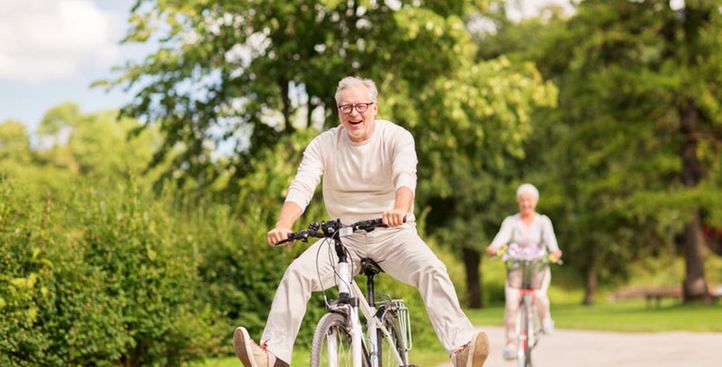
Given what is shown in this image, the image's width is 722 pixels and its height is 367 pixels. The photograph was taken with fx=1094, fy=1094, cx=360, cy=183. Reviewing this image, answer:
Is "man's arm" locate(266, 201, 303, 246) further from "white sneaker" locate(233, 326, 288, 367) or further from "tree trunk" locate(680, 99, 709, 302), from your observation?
A: "tree trunk" locate(680, 99, 709, 302)

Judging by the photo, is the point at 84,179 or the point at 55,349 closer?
the point at 55,349

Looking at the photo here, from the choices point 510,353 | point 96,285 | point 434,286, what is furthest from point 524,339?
point 434,286

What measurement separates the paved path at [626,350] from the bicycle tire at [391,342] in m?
5.85

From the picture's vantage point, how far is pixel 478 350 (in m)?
5.55

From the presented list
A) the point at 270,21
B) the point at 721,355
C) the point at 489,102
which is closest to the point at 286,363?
the point at 721,355

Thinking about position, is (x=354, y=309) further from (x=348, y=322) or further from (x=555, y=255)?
(x=555, y=255)

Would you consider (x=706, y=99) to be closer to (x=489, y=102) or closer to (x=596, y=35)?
(x=596, y=35)

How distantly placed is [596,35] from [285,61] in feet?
39.8

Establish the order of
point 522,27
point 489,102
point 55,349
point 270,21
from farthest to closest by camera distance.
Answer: point 522,27
point 489,102
point 270,21
point 55,349

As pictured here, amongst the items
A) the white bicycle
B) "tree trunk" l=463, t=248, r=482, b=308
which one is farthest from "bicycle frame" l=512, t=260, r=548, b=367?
"tree trunk" l=463, t=248, r=482, b=308

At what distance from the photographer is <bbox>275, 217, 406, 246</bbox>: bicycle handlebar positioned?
5.40 m

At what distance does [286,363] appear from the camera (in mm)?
5527

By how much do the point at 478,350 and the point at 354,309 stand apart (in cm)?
66

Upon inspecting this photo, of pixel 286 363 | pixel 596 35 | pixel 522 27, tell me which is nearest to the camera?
pixel 286 363
